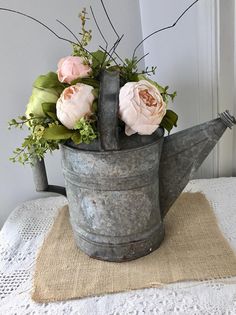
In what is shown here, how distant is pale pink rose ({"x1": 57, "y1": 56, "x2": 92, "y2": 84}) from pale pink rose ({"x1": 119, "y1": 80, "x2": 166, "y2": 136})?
84 millimetres

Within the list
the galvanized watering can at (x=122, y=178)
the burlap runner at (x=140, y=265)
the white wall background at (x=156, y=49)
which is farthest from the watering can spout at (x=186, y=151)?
the white wall background at (x=156, y=49)

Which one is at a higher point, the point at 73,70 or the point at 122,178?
the point at 73,70

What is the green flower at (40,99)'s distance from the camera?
62cm

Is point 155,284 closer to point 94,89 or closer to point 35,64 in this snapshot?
point 94,89

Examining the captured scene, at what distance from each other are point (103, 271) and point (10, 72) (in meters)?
0.50

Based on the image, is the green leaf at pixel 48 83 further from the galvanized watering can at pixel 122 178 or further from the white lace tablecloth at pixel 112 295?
the white lace tablecloth at pixel 112 295

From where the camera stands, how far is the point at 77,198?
2.15 feet

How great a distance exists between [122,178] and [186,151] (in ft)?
0.47

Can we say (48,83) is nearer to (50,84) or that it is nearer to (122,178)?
(50,84)

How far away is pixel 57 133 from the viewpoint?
0.59 meters

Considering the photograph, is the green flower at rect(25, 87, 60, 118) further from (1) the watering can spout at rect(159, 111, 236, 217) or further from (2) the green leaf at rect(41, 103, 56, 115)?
(1) the watering can spout at rect(159, 111, 236, 217)

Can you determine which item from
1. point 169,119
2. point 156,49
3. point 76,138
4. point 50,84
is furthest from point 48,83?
point 156,49

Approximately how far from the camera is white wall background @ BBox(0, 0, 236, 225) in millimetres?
807

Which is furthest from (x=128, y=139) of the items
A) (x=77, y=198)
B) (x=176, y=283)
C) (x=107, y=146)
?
(x=176, y=283)
